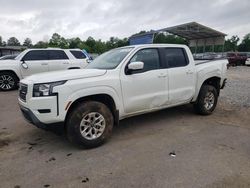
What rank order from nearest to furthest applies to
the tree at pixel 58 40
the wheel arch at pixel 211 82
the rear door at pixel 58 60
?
the wheel arch at pixel 211 82
the rear door at pixel 58 60
the tree at pixel 58 40

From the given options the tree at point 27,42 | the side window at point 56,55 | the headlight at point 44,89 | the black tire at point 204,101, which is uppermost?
the tree at point 27,42

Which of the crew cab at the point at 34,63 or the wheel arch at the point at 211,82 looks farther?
the crew cab at the point at 34,63

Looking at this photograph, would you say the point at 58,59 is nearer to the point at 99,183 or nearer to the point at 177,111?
the point at 177,111

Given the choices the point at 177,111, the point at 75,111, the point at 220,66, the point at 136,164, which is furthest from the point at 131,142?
the point at 220,66

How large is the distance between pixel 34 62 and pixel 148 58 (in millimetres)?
7724

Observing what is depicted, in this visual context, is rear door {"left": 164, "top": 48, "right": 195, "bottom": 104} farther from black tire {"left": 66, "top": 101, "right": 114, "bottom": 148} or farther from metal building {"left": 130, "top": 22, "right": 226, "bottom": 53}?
metal building {"left": 130, "top": 22, "right": 226, "bottom": 53}

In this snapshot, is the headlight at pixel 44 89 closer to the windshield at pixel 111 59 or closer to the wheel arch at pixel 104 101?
the wheel arch at pixel 104 101

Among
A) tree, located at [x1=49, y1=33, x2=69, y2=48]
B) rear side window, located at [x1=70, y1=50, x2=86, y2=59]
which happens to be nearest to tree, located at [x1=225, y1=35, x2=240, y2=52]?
tree, located at [x1=49, y1=33, x2=69, y2=48]

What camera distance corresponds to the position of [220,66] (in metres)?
6.76

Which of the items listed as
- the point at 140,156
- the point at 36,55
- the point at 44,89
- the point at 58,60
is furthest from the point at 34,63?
the point at 140,156

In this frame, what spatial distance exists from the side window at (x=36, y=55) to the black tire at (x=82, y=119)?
27.0 ft

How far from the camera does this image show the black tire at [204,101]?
20.7ft

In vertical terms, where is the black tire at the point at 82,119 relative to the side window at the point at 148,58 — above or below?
below

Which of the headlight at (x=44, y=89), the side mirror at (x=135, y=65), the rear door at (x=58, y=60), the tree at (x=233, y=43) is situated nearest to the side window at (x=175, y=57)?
the side mirror at (x=135, y=65)
